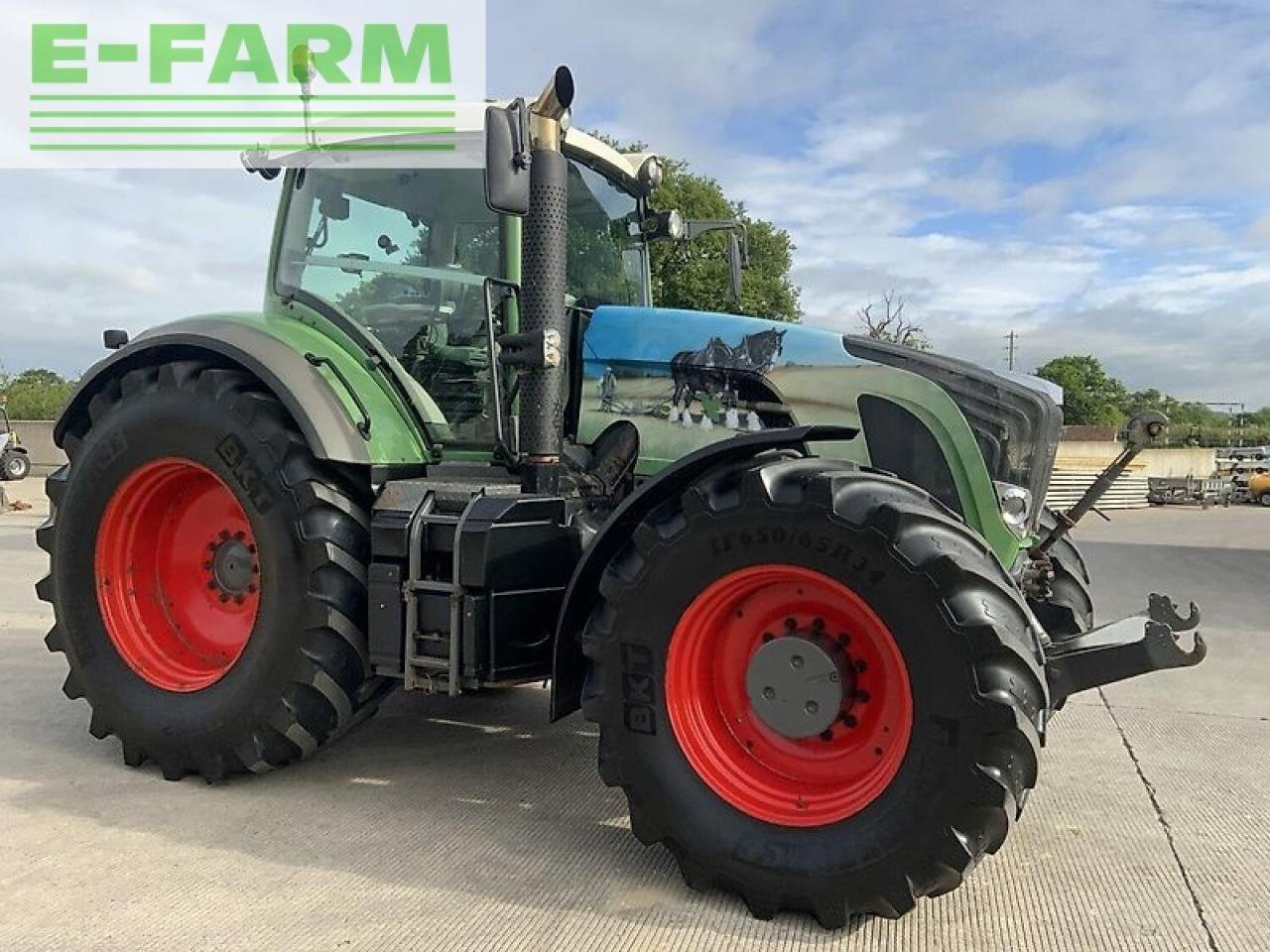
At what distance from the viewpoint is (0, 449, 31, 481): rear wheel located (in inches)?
952

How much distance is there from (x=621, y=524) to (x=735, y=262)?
8.50 feet

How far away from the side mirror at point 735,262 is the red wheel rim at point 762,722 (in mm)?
2724

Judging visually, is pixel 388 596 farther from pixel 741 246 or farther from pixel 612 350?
pixel 741 246

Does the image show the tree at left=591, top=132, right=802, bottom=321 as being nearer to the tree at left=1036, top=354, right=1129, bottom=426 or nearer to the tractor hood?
the tractor hood

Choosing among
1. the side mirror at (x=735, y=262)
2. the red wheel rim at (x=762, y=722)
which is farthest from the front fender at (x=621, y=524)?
the side mirror at (x=735, y=262)

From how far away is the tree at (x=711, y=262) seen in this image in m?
6.73

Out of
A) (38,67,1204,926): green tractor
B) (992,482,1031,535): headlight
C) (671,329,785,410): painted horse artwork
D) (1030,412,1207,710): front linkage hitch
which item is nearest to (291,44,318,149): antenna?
(38,67,1204,926): green tractor

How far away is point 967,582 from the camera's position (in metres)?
2.79

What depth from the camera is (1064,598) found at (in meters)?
4.39

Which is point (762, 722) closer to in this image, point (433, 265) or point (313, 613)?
point (313, 613)

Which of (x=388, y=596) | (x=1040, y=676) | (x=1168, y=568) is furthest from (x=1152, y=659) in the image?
(x=1168, y=568)

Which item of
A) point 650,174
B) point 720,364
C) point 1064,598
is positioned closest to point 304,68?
point 650,174

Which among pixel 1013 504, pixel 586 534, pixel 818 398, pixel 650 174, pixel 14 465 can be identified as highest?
pixel 650 174

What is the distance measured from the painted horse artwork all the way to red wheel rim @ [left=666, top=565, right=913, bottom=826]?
939mm
